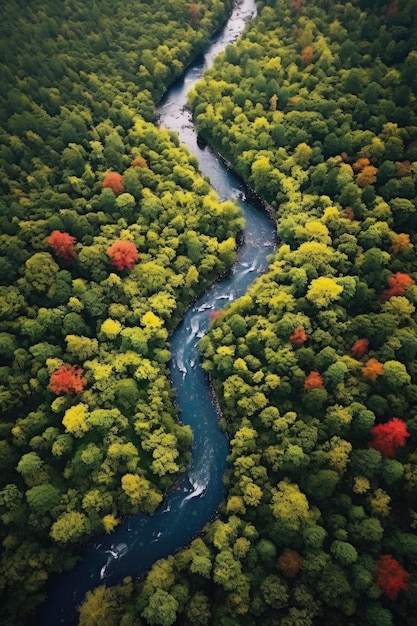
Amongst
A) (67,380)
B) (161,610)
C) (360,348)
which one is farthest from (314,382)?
(67,380)

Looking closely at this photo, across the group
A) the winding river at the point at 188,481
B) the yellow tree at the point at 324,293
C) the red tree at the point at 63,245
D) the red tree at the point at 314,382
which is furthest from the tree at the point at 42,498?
the yellow tree at the point at 324,293

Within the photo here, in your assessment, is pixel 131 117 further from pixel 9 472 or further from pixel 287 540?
pixel 287 540

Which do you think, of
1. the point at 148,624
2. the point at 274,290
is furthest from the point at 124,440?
the point at 274,290

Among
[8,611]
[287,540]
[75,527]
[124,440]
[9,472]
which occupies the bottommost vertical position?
[8,611]

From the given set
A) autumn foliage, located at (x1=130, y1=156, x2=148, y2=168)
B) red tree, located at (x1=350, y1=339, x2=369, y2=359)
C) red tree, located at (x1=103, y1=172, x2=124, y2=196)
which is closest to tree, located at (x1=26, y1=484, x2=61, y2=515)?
red tree, located at (x1=350, y1=339, x2=369, y2=359)

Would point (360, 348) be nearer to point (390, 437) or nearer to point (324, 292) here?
point (324, 292)
